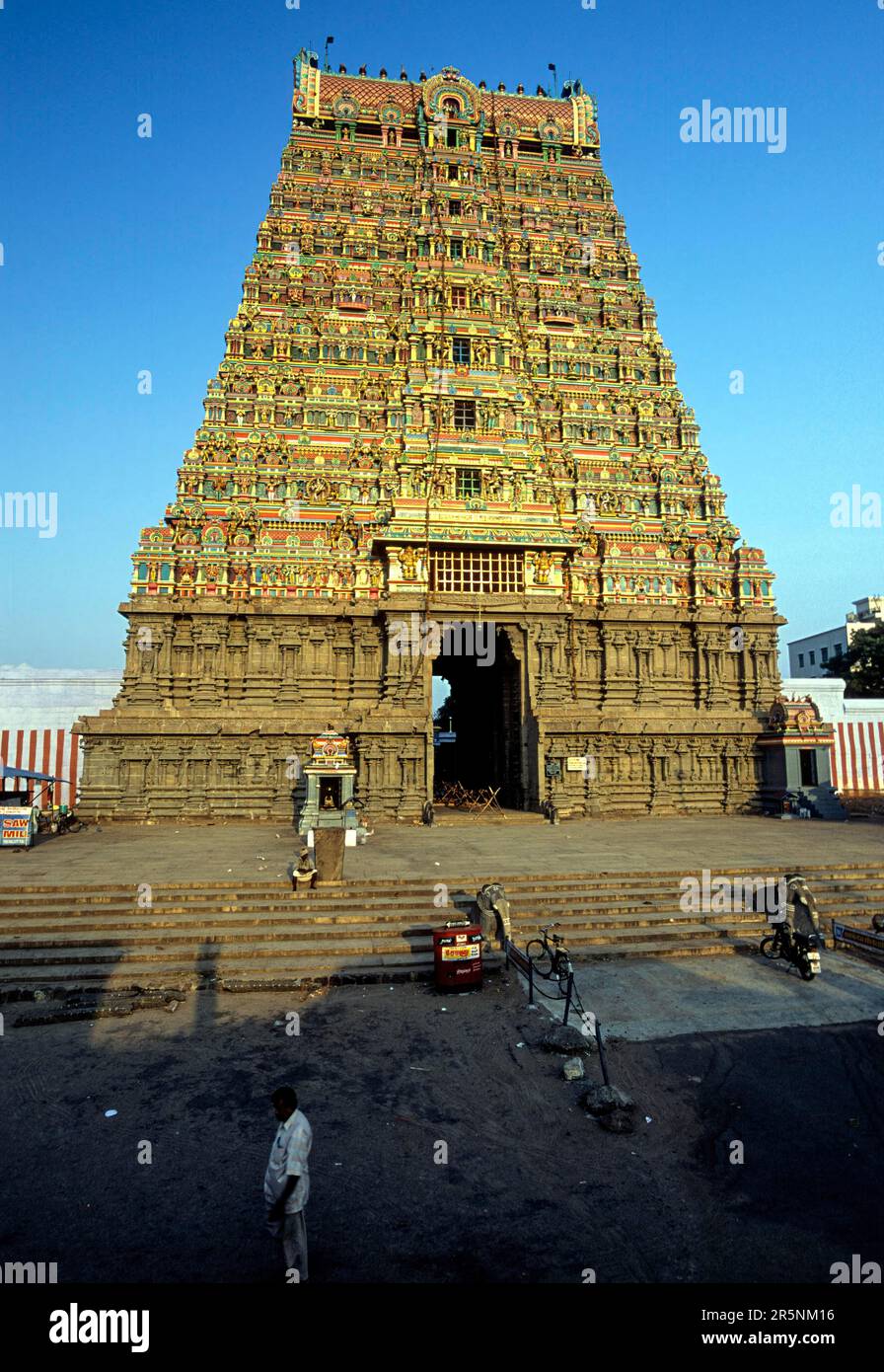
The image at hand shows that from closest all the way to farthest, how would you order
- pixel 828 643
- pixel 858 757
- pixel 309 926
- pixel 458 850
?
pixel 309 926 < pixel 458 850 < pixel 858 757 < pixel 828 643

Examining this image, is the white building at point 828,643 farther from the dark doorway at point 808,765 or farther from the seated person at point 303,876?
the seated person at point 303,876

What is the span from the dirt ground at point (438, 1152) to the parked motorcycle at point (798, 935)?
2267mm

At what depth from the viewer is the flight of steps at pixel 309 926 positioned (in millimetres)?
12750

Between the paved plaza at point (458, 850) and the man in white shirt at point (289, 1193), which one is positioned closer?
the man in white shirt at point (289, 1193)

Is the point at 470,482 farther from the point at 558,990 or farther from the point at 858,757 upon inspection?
the point at 858,757

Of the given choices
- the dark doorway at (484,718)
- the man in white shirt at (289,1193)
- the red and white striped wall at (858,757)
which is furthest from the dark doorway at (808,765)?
the man in white shirt at (289,1193)

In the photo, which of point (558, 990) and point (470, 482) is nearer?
point (558, 990)

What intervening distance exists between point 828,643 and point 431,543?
2548 inches

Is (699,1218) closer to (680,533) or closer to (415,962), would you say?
(415,962)

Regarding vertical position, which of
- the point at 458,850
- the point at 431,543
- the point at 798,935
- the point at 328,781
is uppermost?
the point at 431,543

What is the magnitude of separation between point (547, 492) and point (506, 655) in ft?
26.6

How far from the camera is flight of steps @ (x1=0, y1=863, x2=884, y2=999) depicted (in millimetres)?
12750

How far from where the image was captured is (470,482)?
33.4m

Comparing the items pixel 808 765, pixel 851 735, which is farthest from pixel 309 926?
pixel 851 735
